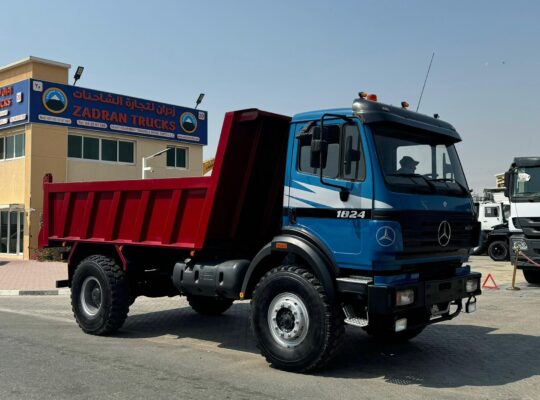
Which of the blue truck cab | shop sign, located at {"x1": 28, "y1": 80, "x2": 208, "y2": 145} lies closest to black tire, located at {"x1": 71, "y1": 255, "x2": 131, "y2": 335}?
the blue truck cab

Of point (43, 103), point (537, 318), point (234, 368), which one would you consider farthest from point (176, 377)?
point (43, 103)

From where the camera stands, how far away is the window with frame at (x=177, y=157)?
30.8 metres

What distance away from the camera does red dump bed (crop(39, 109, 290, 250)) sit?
277 inches

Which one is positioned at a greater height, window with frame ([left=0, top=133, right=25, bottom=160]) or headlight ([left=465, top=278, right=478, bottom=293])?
window with frame ([left=0, top=133, right=25, bottom=160])

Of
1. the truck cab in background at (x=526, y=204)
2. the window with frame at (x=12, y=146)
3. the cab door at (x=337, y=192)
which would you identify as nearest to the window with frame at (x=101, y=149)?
the window with frame at (x=12, y=146)

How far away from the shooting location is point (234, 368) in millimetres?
6309

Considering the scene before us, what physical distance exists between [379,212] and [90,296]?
504cm

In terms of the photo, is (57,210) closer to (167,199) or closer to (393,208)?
(167,199)

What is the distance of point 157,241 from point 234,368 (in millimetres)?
2297

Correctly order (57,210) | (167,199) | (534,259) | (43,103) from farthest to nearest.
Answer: (43,103) → (534,259) → (57,210) → (167,199)

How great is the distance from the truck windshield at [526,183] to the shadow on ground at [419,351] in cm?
605

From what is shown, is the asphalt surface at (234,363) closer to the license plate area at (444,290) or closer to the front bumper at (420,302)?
the front bumper at (420,302)

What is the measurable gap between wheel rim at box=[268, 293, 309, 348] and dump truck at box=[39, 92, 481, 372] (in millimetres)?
12

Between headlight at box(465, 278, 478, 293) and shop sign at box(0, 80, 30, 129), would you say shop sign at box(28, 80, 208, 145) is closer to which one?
shop sign at box(0, 80, 30, 129)
